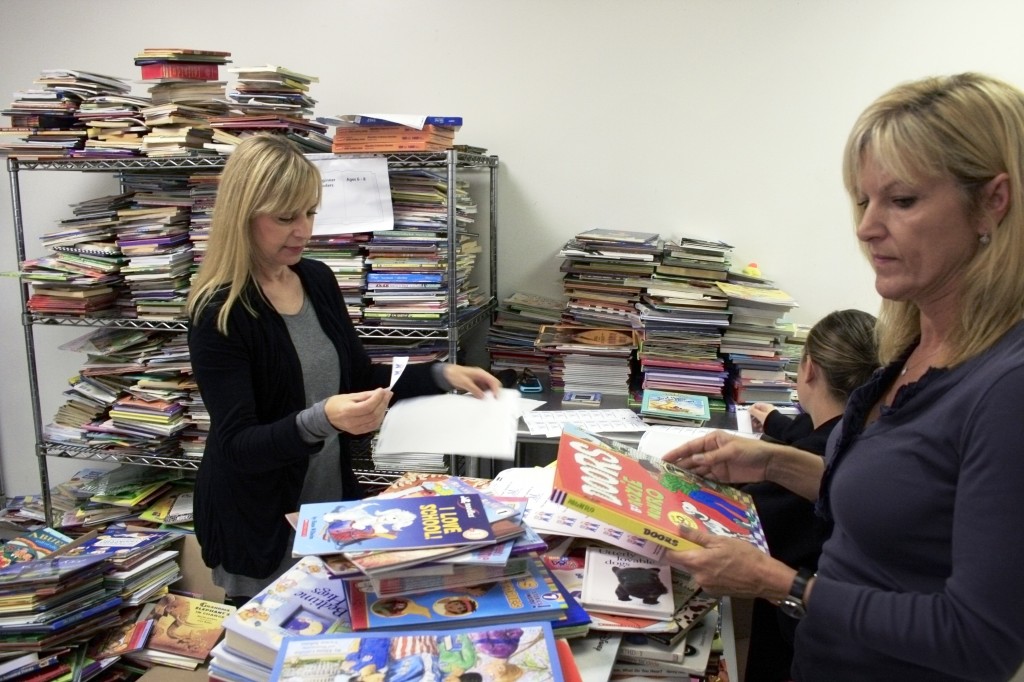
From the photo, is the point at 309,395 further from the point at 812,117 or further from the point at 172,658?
the point at 812,117

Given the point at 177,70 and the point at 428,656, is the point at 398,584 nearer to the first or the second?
the point at 428,656

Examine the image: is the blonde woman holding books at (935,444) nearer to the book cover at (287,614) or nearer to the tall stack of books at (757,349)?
the book cover at (287,614)

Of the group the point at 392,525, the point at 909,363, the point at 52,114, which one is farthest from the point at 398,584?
the point at 52,114

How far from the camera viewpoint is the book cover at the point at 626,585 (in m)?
1.08

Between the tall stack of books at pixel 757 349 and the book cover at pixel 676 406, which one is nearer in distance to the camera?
the book cover at pixel 676 406

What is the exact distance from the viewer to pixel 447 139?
2.51 metres

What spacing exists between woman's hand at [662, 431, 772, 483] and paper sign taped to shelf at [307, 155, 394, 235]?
1.41 m

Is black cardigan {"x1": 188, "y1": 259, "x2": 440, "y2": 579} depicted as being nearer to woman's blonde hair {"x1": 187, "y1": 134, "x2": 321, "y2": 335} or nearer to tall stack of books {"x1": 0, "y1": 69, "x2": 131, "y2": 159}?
woman's blonde hair {"x1": 187, "y1": 134, "x2": 321, "y2": 335}

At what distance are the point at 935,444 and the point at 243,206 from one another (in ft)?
4.70

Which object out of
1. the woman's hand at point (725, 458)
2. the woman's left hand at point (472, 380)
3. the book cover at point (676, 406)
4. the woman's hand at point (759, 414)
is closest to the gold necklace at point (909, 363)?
the woman's hand at point (725, 458)

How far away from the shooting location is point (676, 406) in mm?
2494

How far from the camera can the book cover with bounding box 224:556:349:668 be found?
1.00 m

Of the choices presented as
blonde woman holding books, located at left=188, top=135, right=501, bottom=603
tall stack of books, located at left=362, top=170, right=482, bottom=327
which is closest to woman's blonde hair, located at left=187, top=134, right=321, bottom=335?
blonde woman holding books, located at left=188, top=135, right=501, bottom=603

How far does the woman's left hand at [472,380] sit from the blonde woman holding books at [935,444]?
752mm
